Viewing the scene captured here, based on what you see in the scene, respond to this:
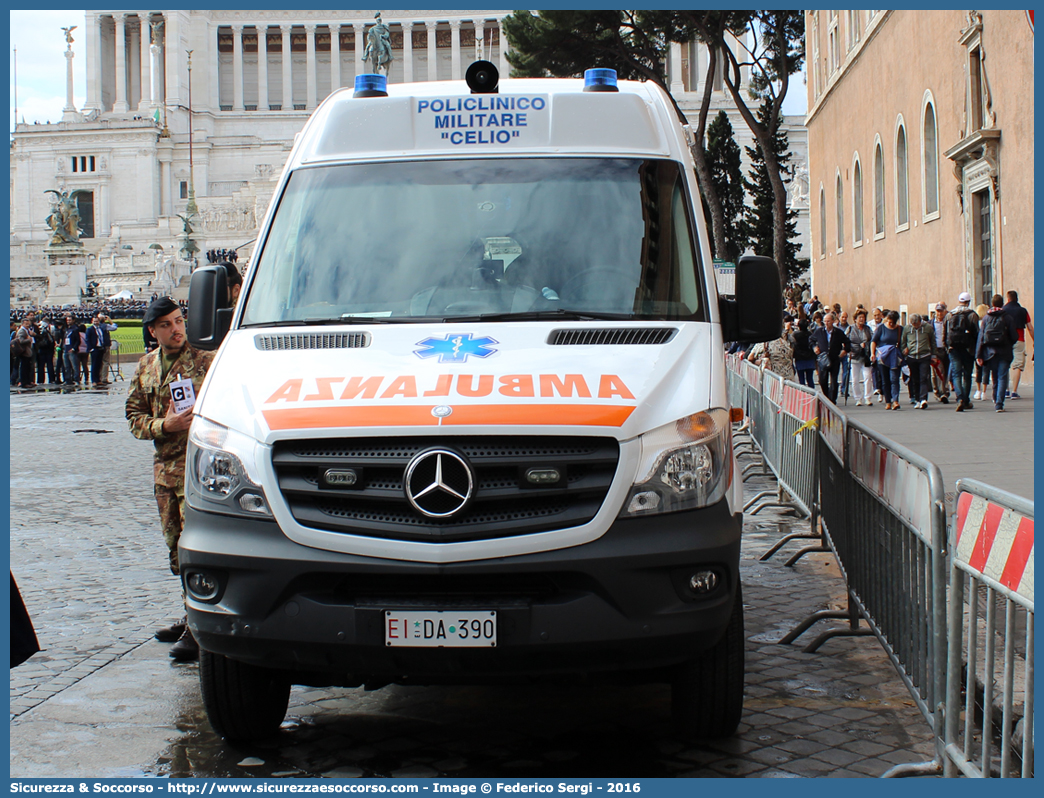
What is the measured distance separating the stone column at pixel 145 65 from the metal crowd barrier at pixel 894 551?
10518 centimetres

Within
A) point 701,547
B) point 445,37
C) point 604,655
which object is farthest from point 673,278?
point 445,37

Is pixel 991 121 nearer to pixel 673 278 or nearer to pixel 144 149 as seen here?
→ pixel 673 278

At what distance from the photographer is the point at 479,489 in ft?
12.6

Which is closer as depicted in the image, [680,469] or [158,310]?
[680,469]

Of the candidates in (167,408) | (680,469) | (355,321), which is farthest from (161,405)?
(680,469)

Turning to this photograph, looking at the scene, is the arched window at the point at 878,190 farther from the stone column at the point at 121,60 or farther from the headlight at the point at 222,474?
the stone column at the point at 121,60

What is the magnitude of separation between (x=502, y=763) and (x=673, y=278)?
6.47 feet

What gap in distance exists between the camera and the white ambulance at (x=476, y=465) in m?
3.84

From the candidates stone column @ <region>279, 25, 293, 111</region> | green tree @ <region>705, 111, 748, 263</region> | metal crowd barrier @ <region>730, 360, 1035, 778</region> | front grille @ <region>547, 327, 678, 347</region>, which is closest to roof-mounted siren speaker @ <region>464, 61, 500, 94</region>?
front grille @ <region>547, 327, 678, 347</region>

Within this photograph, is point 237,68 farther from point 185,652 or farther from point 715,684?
point 715,684

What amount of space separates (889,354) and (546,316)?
15.5m

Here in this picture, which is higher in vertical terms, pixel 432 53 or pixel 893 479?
pixel 432 53

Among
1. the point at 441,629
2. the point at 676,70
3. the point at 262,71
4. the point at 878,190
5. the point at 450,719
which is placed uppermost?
the point at 262,71

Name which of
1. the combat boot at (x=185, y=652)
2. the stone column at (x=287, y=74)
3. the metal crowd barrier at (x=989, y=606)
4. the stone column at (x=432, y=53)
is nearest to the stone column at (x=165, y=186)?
the stone column at (x=287, y=74)
